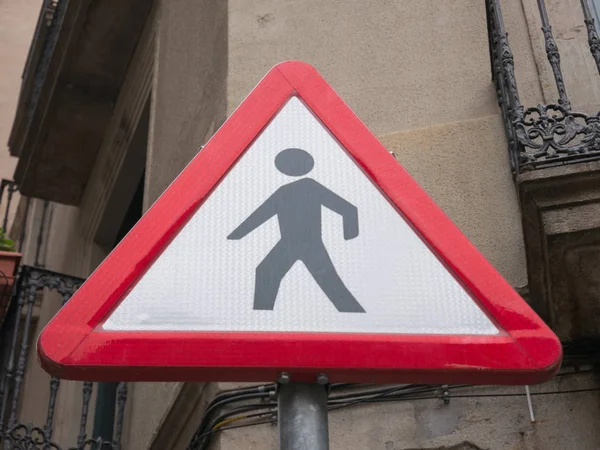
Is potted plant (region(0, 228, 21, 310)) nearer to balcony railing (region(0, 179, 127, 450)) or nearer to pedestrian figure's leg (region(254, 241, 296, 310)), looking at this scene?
balcony railing (region(0, 179, 127, 450))

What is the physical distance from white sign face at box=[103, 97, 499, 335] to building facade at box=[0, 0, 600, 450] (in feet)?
3.64

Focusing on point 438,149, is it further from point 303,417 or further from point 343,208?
point 303,417

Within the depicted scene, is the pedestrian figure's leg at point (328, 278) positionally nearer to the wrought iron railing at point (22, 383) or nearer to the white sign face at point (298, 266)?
the white sign face at point (298, 266)

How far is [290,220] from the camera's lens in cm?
236

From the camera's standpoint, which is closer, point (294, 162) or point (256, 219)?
point (256, 219)

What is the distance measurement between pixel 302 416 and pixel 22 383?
3969mm

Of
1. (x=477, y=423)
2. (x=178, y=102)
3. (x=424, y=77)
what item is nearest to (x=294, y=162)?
(x=477, y=423)

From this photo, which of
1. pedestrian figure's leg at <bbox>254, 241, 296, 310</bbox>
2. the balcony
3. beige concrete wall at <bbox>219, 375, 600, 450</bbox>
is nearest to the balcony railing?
beige concrete wall at <bbox>219, 375, 600, 450</bbox>

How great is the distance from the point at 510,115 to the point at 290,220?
1644mm

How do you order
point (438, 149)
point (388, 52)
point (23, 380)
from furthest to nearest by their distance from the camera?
1. point (23, 380)
2. point (388, 52)
3. point (438, 149)

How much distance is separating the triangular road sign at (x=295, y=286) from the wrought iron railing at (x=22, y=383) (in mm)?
3092

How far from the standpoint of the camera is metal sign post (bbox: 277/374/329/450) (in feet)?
6.20

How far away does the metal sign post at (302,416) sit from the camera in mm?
1889

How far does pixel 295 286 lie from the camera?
2.24 metres
